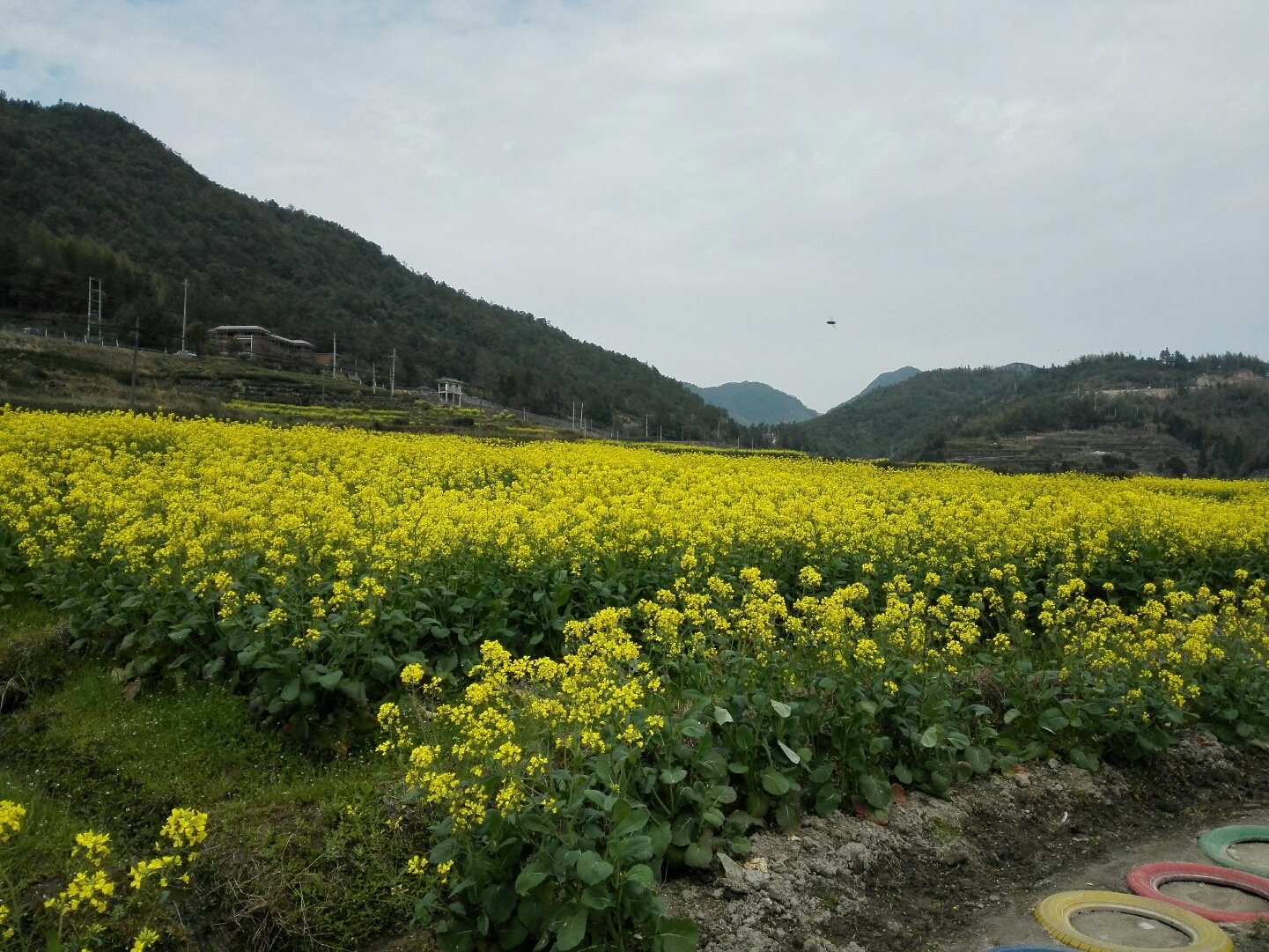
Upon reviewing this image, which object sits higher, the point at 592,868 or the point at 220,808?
the point at 592,868

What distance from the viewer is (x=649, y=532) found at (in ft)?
26.5

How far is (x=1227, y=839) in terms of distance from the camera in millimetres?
5086

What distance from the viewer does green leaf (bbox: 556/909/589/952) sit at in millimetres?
3053

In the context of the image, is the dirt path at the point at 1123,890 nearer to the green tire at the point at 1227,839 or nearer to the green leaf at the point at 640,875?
the green tire at the point at 1227,839

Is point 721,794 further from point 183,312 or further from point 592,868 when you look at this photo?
point 183,312

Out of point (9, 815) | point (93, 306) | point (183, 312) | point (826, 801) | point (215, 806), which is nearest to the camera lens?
point (9, 815)

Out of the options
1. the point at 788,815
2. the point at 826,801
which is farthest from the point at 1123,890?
the point at 788,815

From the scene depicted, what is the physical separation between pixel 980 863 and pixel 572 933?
9.46 feet

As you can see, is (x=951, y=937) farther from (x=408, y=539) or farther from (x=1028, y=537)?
(x=1028, y=537)

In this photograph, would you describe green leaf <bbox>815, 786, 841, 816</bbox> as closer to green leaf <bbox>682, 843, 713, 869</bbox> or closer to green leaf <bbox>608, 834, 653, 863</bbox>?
green leaf <bbox>682, 843, 713, 869</bbox>

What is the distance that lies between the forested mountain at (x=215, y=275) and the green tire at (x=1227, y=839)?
6287 cm

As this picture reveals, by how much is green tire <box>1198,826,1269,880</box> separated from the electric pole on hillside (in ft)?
193

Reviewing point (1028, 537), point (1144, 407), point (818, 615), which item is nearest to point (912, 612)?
point (818, 615)

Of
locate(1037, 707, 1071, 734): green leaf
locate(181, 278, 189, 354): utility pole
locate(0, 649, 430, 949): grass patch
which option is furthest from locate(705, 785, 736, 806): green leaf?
locate(181, 278, 189, 354): utility pole
